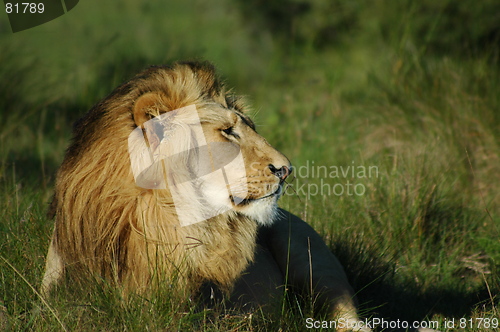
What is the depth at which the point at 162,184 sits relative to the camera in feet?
8.70

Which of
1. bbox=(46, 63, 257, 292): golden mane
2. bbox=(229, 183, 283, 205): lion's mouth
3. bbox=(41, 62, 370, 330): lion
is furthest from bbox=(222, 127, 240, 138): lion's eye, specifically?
bbox=(229, 183, 283, 205): lion's mouth

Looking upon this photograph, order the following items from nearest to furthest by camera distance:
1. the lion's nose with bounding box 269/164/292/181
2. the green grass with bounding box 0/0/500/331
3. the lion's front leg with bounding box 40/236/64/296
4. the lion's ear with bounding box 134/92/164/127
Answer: the lion's ear with bounding box 134/92/164/127
the lion's nose with bounding box 269/164/292/181
the lion's front leg with bounding box 40/236/64/296
the green grass with bounding box 0/0/500/331

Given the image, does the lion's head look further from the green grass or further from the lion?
the green grass

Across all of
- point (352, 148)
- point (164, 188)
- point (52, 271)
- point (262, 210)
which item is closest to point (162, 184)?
point (164, 188)

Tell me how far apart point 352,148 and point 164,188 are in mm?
3774

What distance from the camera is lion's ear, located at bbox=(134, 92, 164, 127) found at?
2.61 metres

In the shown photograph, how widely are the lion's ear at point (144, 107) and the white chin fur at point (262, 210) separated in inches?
24.0

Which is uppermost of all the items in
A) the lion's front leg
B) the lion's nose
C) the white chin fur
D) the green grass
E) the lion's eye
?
the lion's eye

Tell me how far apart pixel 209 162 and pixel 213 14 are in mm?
11552

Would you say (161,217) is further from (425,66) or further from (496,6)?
(496,6)

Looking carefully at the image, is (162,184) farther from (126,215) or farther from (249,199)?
(249,199)

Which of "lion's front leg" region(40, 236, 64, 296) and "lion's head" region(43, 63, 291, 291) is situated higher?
"lion's head" region(43, 63, 291, 291)

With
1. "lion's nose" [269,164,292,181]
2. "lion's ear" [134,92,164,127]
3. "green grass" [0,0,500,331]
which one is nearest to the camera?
"lion's ear" [134,92,164,127]

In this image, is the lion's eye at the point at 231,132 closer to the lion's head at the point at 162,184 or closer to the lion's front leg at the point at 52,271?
the lion's head at the point at 162,184
